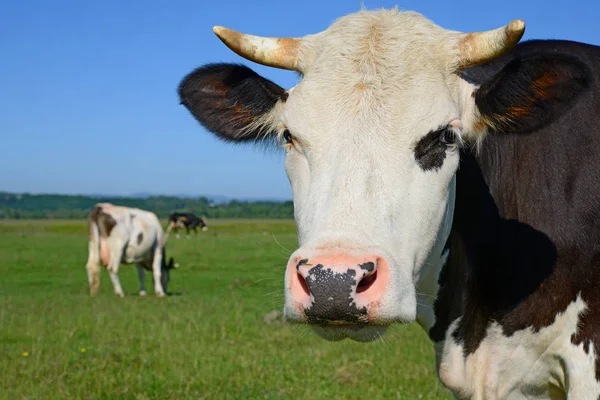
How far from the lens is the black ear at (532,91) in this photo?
4004 mm

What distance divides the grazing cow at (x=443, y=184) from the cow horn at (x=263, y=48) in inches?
0.5

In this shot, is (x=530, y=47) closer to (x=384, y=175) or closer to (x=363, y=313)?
(x=384, y=175)

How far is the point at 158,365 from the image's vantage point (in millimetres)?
8383

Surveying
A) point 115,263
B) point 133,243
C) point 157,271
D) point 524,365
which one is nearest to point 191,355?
point 524,365

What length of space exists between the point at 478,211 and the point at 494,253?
0.28 m

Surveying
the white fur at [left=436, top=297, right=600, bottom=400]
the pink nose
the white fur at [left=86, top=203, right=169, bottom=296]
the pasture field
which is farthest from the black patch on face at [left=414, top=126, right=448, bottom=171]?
the white fur at [left=86, top=203, right=169, bottom=296]

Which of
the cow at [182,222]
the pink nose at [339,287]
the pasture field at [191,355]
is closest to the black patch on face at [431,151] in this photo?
the pink nose at [339,287]

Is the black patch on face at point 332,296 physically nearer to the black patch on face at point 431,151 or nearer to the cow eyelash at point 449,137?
the black patch on face at point 431,151

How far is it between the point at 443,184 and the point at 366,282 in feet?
2.92

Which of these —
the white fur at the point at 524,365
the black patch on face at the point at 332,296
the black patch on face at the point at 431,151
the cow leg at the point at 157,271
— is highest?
the black patch on face at the point at 431,151

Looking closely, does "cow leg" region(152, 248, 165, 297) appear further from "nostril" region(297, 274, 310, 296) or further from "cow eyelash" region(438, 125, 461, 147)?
"nostril" region(297, 274, 310, 296)

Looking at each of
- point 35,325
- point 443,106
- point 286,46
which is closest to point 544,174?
point 443,106

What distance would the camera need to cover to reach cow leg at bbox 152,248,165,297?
20.5 m

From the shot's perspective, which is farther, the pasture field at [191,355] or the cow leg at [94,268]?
the cow leg at [94,268]
